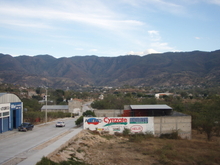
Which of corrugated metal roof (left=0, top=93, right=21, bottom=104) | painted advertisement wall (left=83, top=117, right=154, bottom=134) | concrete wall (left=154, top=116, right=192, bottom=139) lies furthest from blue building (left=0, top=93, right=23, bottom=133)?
concrete wall (left=154, top=116, right=192, bottom=139)

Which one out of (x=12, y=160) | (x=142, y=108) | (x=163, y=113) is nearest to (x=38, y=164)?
(x=12, y=160)

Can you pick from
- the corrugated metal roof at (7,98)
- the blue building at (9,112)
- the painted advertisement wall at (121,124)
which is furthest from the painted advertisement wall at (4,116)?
the painted advertisement wall at (121,124)

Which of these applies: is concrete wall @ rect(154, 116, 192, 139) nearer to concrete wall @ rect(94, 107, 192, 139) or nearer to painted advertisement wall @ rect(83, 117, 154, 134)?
concrete wall @ rect(94, 107, 192, 139)

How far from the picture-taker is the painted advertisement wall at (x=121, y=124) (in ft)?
106

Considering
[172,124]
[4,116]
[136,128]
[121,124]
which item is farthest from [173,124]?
[4,116]

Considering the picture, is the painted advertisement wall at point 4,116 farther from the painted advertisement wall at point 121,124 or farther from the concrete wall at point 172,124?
the concrete wall at point 172,124

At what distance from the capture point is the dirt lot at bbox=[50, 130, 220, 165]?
19.5m

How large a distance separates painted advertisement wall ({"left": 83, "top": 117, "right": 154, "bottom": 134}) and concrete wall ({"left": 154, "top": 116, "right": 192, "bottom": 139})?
0.83 m

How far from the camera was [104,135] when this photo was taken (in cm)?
3159

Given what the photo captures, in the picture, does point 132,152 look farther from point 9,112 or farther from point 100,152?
point 9,112

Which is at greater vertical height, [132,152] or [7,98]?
[7,98]

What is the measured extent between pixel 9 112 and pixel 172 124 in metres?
20.4

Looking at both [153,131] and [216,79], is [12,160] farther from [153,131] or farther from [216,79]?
[216,79]

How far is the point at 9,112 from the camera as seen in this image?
96.6 feet
